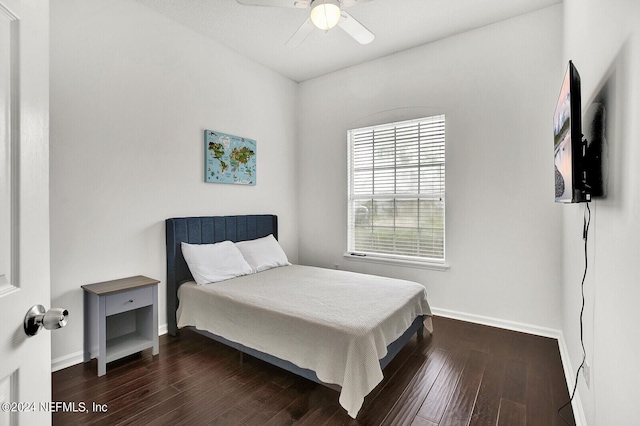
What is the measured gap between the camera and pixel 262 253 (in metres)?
3.66

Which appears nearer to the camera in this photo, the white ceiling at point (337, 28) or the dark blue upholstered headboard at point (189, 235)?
the white ceiling at point (337, 28)

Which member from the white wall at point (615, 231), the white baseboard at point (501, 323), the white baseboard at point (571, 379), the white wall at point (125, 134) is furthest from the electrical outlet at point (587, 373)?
the white wall at point (125, 134)

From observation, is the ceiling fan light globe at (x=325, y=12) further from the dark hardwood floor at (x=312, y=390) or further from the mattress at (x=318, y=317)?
the dark hardwood floor at (x=312, y=390)

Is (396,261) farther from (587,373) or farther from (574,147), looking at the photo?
(574,147)

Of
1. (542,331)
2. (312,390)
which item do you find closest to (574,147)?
(312,390)

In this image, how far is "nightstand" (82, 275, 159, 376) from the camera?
2341mm

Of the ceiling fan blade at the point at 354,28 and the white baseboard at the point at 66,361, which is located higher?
the ceiling fan blade at the point at 354,28

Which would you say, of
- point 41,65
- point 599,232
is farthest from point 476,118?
point 41,65

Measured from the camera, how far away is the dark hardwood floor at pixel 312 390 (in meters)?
1.85

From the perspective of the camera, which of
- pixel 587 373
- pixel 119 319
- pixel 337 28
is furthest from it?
pixel 337 28

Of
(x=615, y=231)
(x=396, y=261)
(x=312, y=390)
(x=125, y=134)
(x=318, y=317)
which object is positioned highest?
(x=125, y=134)

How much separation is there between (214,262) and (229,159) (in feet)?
4.14

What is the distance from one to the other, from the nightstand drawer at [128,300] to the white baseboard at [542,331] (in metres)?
2.93

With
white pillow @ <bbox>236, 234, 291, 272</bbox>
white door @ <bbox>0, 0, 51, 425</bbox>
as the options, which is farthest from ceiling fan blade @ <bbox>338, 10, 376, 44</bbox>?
white pillow @ <bbox>236, 234, 291, 272</bbox>
